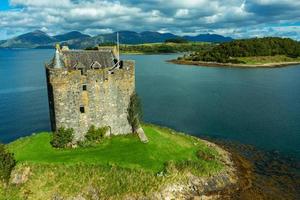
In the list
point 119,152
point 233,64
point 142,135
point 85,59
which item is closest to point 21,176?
point 119,152

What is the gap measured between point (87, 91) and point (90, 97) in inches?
27.1

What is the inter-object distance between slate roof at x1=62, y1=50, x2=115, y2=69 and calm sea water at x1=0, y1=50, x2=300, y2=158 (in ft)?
56.8

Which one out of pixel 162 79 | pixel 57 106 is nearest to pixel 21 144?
pixel 57 106

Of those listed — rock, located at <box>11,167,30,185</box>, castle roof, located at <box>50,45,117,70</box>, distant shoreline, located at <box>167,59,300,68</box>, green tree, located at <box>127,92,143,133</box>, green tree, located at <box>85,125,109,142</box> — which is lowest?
distant shoreline, located at <box>167,59,300,68</box>

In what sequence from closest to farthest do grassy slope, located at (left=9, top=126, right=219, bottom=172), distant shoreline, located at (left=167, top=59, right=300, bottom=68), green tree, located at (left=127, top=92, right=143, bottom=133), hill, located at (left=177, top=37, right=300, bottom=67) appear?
grassy slope, located at (left=9, top=126, right=219, bottom=172)
green tree, located at (left=127, top=92, right=143, bottom=133)
distant shoreline, located at (left=167, top=59, right=300, bottom=68)
hill, located at (left=177, top=37, right=300, bottom=67)

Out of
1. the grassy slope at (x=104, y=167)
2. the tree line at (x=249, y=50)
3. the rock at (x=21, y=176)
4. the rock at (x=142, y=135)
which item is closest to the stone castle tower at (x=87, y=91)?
the rock at (x=142, y=135)

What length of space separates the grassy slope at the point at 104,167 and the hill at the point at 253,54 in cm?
12504

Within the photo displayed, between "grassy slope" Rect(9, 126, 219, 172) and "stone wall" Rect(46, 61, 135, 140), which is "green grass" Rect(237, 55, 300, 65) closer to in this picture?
"grassy slope" Rect(9, 126, 219, 172)

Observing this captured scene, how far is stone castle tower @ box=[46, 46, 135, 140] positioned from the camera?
34562mm

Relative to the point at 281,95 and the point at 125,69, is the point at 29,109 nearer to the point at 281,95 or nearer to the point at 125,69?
the point at 125,69

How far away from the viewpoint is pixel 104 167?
30.9 m

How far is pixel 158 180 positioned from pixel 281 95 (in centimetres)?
5698

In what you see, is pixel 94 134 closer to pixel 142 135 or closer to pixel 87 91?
pixel 87 91

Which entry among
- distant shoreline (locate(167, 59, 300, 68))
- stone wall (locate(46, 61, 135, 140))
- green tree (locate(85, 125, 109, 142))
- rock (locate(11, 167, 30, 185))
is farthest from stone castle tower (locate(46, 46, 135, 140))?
distant shoreline (locate(167, 59, 300, 68))
